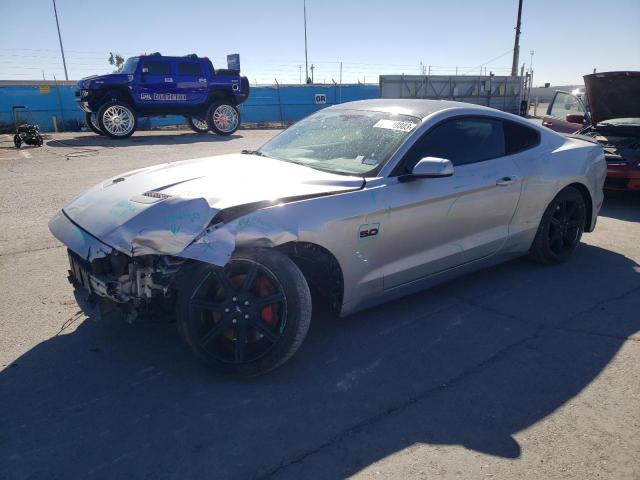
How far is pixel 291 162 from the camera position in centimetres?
366

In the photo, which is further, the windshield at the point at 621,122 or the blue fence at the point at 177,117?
the blue fence at the point at 177,117

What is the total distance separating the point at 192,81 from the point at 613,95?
1279cm

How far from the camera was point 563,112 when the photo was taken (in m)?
9.65

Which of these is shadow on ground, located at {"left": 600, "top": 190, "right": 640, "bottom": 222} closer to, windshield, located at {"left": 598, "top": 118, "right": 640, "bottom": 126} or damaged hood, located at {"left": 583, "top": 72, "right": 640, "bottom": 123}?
windshield, located at {"left": 598, "top": 118, "right": 640, "bottom": 126}

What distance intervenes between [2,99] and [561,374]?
75.3 ft

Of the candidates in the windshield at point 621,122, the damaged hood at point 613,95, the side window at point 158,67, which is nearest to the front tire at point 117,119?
the side window at point 158,67

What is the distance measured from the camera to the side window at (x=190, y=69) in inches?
640

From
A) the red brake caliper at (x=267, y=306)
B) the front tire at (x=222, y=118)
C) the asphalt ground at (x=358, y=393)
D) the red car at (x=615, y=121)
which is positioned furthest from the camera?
the front tire at (x=222, y=118)

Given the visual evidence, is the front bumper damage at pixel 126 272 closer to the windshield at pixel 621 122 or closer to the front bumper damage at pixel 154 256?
the front bumper damage at pixel 154 256

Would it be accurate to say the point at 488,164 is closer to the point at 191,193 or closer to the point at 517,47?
the point at 191,193

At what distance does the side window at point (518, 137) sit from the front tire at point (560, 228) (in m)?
0.58

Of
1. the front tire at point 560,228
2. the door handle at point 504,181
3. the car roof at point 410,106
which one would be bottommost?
the front tire at point 560,228

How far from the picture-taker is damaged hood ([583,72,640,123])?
7.43 metres

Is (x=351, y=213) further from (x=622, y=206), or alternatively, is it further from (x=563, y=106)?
(x=563, y=106)
